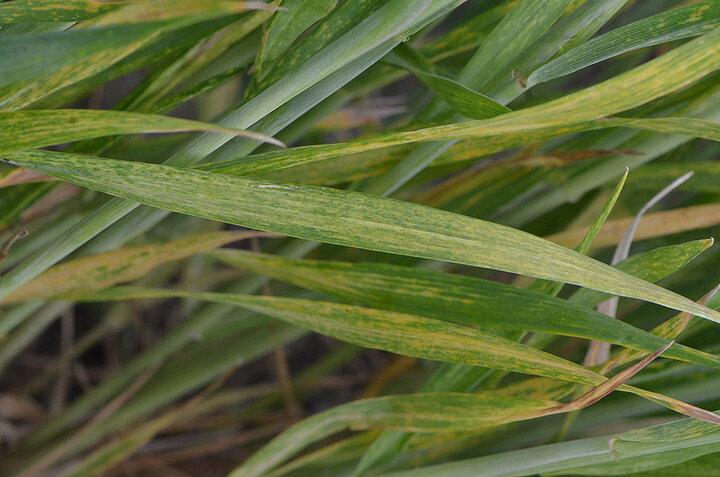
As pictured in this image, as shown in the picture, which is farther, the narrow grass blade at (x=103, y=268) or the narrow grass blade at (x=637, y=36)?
the narrow grass blade at (x=103, y=268)

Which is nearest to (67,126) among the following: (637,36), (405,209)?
(405,209)

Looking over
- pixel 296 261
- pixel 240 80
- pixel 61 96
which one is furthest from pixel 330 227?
pixel 240 80

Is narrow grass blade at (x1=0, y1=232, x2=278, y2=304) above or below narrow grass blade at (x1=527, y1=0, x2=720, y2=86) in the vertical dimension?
below

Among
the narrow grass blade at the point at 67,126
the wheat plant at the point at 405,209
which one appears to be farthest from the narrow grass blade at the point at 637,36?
the narrow grass blade at the point at 67,126

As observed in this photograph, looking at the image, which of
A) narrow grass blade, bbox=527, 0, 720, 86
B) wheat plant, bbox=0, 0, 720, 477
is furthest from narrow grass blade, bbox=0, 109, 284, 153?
narrow grass blade, bbox=527, 0, 720, 86

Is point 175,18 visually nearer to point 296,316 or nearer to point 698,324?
point 296,316

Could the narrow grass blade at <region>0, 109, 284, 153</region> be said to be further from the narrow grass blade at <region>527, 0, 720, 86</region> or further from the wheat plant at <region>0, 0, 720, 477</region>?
the narrow grass blade at <region>527, 0, 720, 86</region>

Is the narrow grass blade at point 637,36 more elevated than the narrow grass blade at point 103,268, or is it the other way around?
the narrow grass blade at point 637,36

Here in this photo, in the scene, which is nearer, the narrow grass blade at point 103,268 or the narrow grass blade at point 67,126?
the narrow grass blade at point 67,126

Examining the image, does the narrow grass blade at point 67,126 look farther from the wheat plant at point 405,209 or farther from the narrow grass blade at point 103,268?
the narrow grass blade at point 103,268
